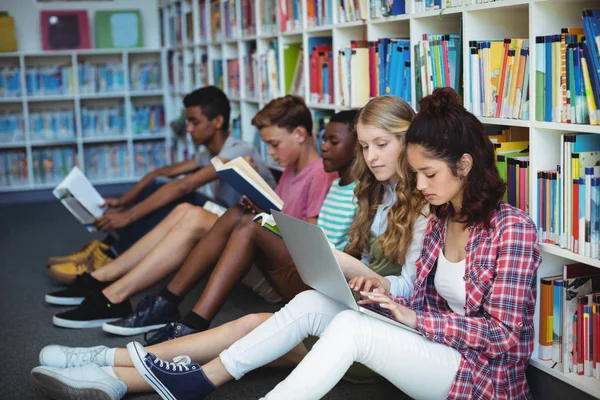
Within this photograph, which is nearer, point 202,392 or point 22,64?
point 202,392

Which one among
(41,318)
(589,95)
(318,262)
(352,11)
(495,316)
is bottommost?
(41,318)

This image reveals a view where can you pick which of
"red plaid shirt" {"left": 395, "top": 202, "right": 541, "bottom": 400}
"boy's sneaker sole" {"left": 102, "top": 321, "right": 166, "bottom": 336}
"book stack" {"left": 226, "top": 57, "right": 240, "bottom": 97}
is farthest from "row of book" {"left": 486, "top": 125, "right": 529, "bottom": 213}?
"book stack" {"left": 226, "top": 57, "right": 240, "bottom": 97}

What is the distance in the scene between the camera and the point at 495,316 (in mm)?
1873

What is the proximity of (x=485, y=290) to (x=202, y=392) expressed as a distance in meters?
0.85

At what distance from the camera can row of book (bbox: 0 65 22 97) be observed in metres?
6.64

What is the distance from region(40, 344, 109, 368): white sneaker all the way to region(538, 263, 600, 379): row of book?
1334 millimetres

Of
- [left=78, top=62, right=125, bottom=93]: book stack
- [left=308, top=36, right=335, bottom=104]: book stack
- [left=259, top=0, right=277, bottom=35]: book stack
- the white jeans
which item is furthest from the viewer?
[left=78, top=62, right=125, bottom=93]: book stack

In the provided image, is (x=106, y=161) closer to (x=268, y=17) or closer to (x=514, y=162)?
(x=268, y=17)

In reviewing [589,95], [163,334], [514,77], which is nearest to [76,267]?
[163,334]

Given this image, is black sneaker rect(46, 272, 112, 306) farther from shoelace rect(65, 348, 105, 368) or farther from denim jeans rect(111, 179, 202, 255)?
shoelace rect(65, 348, 105, 368)

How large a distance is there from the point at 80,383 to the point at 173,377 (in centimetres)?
34

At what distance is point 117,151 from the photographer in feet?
23.2

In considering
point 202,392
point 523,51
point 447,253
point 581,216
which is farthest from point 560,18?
point 202,392

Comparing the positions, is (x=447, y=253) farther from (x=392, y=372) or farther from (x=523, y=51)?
(x=523, y=51)
